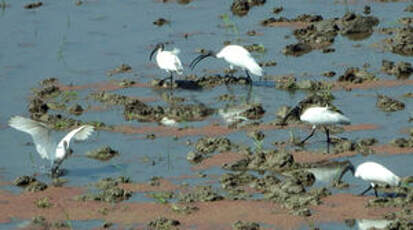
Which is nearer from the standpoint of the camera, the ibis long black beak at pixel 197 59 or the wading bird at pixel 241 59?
the wading bird at pixel 241 59

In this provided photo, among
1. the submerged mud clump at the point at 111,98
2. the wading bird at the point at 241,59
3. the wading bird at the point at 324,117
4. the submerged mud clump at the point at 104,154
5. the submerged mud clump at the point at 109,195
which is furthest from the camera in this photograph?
the wading bird at the point at 241,59

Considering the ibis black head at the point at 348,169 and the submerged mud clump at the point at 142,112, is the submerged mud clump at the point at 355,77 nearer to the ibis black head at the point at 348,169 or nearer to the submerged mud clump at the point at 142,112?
the submerged mud clump at the point at 142,112

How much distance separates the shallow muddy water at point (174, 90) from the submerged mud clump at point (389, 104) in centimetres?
9

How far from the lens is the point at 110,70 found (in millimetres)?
22469

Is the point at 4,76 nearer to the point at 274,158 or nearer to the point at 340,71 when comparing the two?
the point at 340,71

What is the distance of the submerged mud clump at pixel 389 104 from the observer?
18797 millimetres

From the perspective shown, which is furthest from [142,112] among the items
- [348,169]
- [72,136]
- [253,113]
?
[348,169]

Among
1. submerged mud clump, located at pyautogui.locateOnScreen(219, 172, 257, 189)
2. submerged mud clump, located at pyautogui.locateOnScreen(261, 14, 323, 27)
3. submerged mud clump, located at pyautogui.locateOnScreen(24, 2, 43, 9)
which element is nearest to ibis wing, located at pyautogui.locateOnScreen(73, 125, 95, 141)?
submerged mud clump, located at pyautogui.locateOnScreen(219, 172, 257, 189)

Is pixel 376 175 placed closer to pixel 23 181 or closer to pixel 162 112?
pixel 23 181

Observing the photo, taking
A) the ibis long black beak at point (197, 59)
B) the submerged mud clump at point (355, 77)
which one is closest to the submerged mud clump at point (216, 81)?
the ibis long black beak at point (197, 59)

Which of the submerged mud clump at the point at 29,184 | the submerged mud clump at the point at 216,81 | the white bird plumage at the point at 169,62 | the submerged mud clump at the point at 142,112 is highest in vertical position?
the white bird plumage at the point at 169,62

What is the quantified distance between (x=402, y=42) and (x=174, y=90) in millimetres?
A: 3956

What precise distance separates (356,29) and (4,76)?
606 centimetres

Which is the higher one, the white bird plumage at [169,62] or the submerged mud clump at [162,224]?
the white bird plumage at [169,62]
